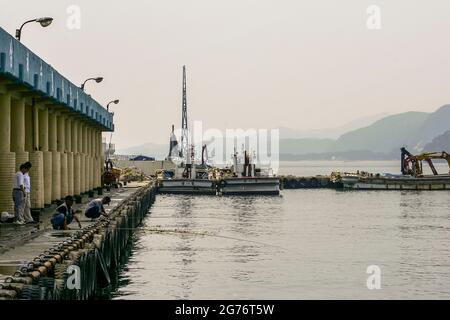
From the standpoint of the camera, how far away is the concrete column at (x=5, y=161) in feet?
125

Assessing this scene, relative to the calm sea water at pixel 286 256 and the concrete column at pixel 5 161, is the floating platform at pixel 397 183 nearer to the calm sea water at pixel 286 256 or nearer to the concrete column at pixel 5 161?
the calm sea water at pixel 286 256

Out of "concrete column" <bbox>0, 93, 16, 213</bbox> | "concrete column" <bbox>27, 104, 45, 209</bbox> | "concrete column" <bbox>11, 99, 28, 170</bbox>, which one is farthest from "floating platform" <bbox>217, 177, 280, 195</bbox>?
"concrete column" <bbox>0, 93, 16, 213</bbox>

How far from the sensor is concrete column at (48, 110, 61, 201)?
5269cm

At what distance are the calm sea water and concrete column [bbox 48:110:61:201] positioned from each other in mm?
5712

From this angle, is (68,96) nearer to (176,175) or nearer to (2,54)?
(2,54)

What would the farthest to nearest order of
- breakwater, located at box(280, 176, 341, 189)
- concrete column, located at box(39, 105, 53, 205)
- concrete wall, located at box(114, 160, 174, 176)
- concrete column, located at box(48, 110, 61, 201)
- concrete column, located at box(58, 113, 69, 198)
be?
concrete wall, located at box(114, 160, 174, 176) → breakwater, located at box(280, 176, 341, 189) → concrete column, located at box(58, 113, 69, 198) → concrete column, located at box(48, 110, 61, 201) → concrete column, located at box(39, 105, 53, 205)

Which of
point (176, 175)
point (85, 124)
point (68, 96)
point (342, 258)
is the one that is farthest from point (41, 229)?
point (176, 175)

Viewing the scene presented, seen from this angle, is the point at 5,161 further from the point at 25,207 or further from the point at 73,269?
the point at 73,269

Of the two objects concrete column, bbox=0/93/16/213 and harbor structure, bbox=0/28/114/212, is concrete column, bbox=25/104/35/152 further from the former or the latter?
concrete column, bbox=0/93/16/213

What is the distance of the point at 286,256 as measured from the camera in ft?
156

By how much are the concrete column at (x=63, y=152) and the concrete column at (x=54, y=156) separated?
5.29ft

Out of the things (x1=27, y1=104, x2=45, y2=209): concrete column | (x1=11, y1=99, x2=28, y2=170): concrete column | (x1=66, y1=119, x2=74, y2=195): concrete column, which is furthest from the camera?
(x1=66, y1=119, x2=74, y2=195): concrete column
